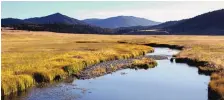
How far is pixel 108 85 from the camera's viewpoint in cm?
3816

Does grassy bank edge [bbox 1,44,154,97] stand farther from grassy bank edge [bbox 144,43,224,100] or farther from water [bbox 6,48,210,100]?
grassy bank edge [bbox 144,43,224,100]

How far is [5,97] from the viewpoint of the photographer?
3008 cm

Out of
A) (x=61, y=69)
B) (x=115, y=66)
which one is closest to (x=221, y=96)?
(x=61, y=69)

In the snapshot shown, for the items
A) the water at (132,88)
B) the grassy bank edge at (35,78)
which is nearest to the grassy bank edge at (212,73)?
the water at (132,88)

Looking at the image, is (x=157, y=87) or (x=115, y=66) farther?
(x=115, y=66)

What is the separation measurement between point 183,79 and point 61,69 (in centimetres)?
1377

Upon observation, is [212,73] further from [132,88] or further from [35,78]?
[35,78]

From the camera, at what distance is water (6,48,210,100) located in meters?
32.1

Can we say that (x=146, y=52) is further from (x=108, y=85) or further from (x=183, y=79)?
(x=108, y=85)

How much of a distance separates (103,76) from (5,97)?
16283 millimetres

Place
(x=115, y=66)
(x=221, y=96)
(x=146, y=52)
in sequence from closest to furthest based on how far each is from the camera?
(x=221, y=96)
(x=115, y=66)
(x=146, y=52)

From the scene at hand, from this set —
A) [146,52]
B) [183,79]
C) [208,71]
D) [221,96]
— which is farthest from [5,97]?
[146,52]

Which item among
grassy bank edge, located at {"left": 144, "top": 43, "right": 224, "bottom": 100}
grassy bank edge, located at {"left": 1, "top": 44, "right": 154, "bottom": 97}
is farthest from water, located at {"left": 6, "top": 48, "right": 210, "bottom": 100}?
grassy bank edge, located at {"left": 1, "top": 44, "right": 154, "bottom": 97}

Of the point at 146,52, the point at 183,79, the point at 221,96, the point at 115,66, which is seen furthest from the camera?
the point at 146,52
